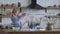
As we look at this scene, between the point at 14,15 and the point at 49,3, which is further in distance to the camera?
the point at 49,3

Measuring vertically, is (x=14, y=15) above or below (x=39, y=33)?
above

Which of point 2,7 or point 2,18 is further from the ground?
point 2,7

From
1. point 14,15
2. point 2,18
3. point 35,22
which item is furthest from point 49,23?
point 2,18

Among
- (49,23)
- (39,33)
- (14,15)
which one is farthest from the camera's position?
(14,15)

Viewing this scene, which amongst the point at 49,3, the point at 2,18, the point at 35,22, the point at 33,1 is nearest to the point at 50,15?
the point at 49,3

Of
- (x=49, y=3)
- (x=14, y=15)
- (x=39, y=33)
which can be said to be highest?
(x=49, y=3)

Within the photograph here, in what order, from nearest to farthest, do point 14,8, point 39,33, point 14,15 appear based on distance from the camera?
point 39,33 < point 14,15 < point 14,8

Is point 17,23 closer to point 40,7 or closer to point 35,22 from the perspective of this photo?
point 35,22

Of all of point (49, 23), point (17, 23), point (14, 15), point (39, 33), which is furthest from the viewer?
point (14, 15)

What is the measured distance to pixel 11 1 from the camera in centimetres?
467

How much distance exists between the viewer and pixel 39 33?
3.27 metres

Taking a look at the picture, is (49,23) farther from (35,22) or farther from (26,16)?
(26,16)

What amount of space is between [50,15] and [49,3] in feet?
1.16

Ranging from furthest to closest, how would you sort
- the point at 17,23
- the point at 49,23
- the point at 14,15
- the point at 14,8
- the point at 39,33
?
the point at 14,8, the point at 14,15, the point at 17,23, the point at 49,23, the point at 39,33
